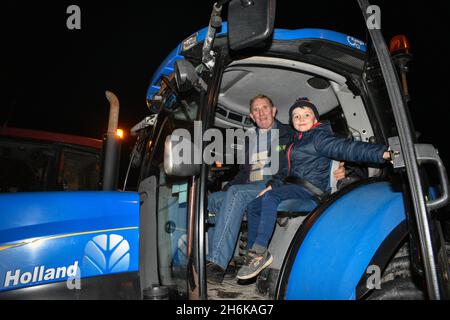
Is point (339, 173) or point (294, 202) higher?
point (339, 173)

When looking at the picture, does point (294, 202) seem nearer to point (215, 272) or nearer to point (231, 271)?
point (215, 272)

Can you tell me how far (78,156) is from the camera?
19.4 feet

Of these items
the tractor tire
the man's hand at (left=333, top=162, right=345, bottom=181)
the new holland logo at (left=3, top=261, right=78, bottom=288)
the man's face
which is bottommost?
the tractor tire

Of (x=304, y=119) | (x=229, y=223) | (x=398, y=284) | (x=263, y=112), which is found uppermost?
(x=263, y=112)

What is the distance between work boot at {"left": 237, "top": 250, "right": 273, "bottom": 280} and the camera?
1.92 metres

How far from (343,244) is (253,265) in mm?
544

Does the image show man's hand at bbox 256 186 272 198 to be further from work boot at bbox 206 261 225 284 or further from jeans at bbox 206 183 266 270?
work boot at bbox 206 261 225 284

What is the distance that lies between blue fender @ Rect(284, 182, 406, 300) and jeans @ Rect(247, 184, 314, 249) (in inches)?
10.7

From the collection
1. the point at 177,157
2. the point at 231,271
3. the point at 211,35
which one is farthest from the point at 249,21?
the point at 231,271

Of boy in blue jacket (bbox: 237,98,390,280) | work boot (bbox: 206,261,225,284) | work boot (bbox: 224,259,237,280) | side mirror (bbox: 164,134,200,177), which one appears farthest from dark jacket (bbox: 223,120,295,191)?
side mirror (bbox: 164,134,200,177)

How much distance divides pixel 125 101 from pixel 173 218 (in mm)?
32755

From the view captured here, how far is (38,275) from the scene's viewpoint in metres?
1.50
